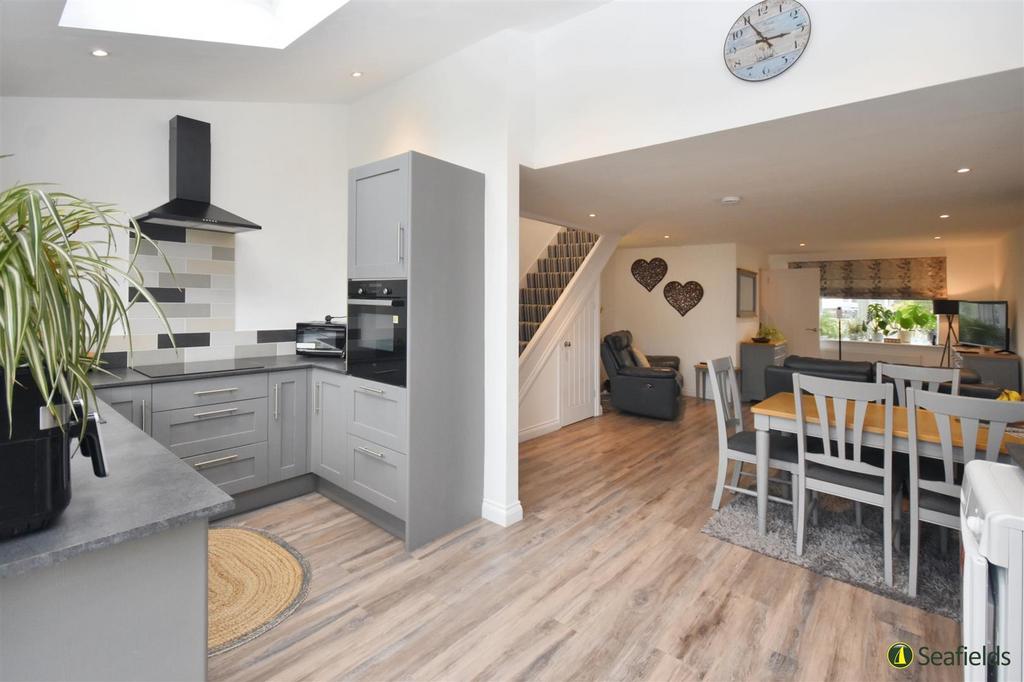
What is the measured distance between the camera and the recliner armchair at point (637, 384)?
19.3 feet

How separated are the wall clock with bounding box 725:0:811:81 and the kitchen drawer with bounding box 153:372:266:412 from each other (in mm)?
3224

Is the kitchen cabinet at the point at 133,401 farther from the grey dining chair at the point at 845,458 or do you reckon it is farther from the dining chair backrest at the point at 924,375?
the dining chair backrest at the point at 924,375

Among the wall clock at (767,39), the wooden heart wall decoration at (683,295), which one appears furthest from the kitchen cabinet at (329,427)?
the wooden heart wall decoration at (683,295)

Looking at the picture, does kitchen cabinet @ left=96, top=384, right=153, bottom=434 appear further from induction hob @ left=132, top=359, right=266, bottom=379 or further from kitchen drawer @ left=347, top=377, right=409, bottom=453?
kitchen drawer @ left=347, top=377, right=409, bottom=453

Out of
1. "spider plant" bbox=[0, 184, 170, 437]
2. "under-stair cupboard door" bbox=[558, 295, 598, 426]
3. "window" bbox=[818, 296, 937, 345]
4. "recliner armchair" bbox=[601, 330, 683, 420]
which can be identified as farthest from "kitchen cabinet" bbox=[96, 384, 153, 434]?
"window" bbox=[818, 296, 937, 345]

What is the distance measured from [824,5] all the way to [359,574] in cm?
346

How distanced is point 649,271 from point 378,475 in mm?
6096

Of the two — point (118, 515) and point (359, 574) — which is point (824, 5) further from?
point (359, 574)

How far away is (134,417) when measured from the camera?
8.96 feet

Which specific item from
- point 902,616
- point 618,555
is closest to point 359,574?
point 618,555

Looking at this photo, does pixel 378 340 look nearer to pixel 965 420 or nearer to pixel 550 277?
pixel 965 420

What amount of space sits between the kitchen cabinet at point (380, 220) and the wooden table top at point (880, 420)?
7.44 ft

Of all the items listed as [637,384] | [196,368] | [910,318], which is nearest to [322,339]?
[196,368]

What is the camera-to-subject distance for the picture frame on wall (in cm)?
730
